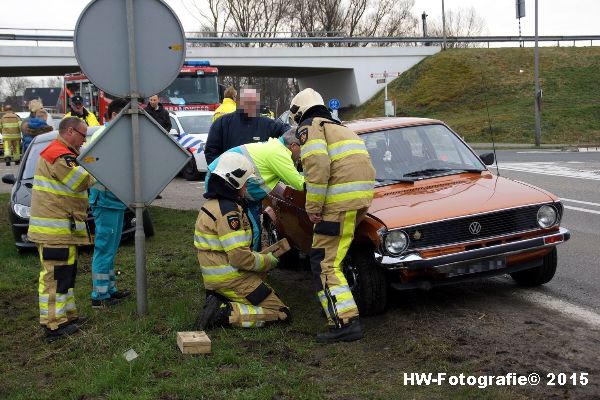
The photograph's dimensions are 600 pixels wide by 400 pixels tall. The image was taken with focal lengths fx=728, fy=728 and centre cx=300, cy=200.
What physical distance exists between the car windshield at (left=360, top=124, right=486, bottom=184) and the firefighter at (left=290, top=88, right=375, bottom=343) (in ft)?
3.88

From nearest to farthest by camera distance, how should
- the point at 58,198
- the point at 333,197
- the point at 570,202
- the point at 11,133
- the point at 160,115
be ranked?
the point at 333,197, the point at 58,198, the point at 570,202, the point at 160,115, the point at 11,133

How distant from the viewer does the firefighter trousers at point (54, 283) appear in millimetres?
5945

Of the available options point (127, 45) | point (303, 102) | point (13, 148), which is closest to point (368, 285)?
point (303, 102)

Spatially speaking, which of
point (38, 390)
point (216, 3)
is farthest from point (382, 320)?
point (216, 3)

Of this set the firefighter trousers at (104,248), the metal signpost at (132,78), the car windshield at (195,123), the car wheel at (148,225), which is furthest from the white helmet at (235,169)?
the car windshield at (195,123)

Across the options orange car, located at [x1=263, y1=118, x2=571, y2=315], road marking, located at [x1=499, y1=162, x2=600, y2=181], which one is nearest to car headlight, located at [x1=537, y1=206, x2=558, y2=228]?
A: orange car, located at [x1=263, y1=118, x2=571, y2=315]

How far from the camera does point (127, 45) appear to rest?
582 cm

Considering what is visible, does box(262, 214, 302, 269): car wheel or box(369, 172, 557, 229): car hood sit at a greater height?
box(369, 172, 557, 229): car hood

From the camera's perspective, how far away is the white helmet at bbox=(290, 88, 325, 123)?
224 inches

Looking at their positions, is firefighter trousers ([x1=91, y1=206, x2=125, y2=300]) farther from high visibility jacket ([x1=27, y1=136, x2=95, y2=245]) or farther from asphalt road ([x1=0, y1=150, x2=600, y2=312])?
asphalt road ([x1=0, y1=150, x2=600, y2=312])

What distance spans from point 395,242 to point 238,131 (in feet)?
7.79

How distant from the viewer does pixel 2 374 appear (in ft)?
17.2

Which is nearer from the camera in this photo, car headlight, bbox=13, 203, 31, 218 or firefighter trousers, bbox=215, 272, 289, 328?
firefighter trousers, bbox=215, 272, 289, 328

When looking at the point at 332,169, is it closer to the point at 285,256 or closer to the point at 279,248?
the point at 279,248
